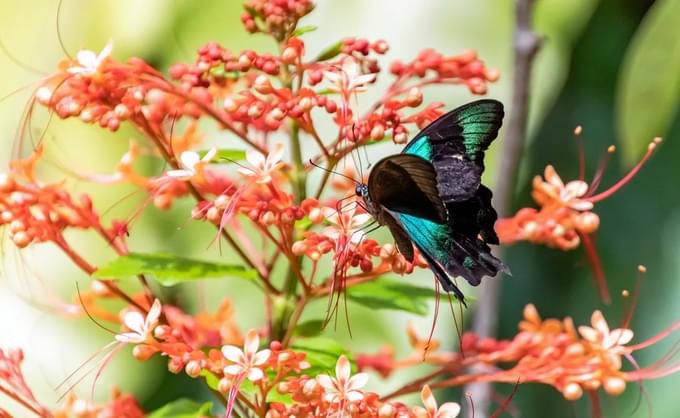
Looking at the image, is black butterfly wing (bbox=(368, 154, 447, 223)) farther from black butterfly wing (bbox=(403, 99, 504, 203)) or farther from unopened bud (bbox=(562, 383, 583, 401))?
unopened bud (bbox=(562, 383, 583, 401))

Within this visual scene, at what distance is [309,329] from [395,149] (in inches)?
22.0

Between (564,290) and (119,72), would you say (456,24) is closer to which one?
(564,290)

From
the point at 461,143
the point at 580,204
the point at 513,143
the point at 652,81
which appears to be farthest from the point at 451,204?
the point at 652,81

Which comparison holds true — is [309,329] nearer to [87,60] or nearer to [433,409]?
[433,409]

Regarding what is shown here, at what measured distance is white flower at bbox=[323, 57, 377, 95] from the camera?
0.88m

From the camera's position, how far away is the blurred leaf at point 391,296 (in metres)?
0.97

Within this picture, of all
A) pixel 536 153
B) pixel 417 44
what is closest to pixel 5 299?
pixel 417 44

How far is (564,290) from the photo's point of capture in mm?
1772

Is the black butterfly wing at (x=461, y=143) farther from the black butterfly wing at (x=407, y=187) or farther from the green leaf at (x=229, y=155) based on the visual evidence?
the green leaf at (x=229, y=155)

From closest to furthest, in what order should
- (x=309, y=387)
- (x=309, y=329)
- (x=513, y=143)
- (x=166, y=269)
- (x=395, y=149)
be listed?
(x=309, y=387) → (x=166, y=269) → (x=309, y=329) → (x=513, y=143) → (x=395, y=149)

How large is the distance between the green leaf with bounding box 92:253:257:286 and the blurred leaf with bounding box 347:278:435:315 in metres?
0.12

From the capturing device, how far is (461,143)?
0.86 m

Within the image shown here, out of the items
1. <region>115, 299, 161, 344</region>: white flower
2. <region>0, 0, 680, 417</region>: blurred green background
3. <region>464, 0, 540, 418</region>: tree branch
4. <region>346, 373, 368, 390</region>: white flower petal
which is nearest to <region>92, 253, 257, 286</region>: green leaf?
<region>115, 299, 161, 344</region>: white flower

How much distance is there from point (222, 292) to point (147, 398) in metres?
0.20
